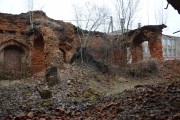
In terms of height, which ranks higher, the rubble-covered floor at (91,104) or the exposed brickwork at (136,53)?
the exposed brickwork at (136,53)

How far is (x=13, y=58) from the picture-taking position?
2406 centimetres

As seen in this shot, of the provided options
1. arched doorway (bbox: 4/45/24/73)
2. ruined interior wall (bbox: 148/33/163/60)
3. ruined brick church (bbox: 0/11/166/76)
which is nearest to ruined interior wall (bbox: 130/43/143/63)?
ruined brick church (bbox: 0/11/166/76)

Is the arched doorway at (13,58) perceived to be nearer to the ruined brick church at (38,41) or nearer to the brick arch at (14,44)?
the ruined brick church at (38,41)

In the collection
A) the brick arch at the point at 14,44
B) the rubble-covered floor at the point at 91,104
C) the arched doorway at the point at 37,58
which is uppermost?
the brick arch at the point at 14,44

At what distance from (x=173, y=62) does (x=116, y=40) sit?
5.46 meters

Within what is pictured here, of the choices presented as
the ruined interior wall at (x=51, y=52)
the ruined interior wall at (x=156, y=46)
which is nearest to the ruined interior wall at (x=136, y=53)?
the ruined interior wall at (x=156, y=46)

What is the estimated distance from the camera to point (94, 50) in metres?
29.4

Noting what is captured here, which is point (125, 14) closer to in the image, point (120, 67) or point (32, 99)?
point (120, 67)

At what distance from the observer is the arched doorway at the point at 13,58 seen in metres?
23.5

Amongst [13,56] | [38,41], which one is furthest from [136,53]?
[13,56]

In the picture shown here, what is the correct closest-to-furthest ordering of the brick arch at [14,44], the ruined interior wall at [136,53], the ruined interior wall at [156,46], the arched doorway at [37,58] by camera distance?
the brick arch at [14,44], the arched doorway at [37,58], the ruined interior wall at [156,46], the ruined interior wall at [136,53]

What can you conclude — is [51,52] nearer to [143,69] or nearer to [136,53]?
[143,69]

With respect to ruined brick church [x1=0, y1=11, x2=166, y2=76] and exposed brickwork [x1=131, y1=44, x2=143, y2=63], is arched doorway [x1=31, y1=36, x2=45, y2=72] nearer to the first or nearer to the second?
ruined brick church [x1=0, y1=11, x2=166, y2=76]

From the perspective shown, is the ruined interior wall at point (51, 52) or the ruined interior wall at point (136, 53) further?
the ruined interior wall at point (136, 53)
